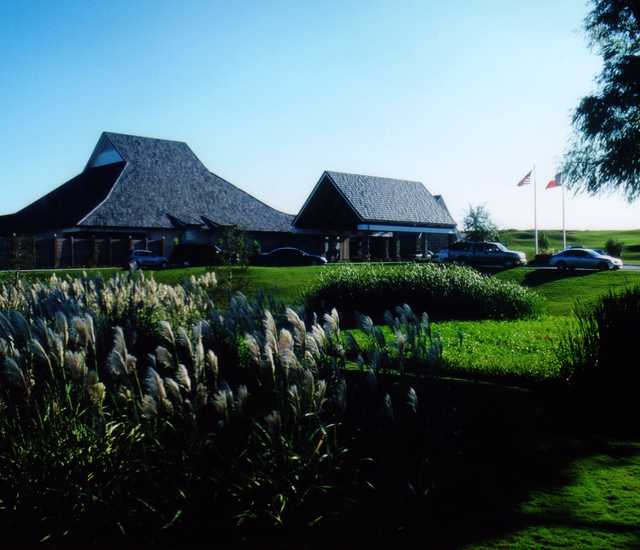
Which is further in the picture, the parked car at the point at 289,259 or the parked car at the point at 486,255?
the parked car at the point at 289,259

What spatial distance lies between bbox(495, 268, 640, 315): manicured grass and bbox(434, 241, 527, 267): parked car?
4627 mm

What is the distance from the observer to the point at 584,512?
15.5 feet

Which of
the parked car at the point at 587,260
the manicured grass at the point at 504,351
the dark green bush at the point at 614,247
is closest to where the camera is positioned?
the manicured grass at the point at 504,351

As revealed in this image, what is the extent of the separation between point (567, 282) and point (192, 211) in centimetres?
2566

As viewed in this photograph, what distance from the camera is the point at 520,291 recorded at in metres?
19.4

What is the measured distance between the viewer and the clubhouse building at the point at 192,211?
138 ft

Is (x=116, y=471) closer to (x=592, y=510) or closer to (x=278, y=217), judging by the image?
(x=592, y=510)

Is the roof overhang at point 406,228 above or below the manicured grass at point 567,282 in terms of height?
above

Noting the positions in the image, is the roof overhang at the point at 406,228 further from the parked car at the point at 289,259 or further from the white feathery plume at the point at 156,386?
the white feathery plume at the point at 156,386

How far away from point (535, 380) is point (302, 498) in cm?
535

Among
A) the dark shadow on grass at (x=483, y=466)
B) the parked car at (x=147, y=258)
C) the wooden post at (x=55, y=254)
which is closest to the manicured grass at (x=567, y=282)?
the dark shadow on grass at (x=483, y=466)

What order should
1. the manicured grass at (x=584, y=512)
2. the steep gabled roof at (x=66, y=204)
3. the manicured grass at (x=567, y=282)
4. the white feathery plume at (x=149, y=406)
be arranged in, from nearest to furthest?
the white feathery plume at (x=149, y=406) → the manicured grass at (x=584, y=512) → the manicured grass at (x=567, y=282) → the steep gabled roof at (x=66, y=204)

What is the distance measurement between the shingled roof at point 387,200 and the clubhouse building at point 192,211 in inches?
3.8

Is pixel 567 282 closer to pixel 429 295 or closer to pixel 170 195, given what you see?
pixel 429 295
